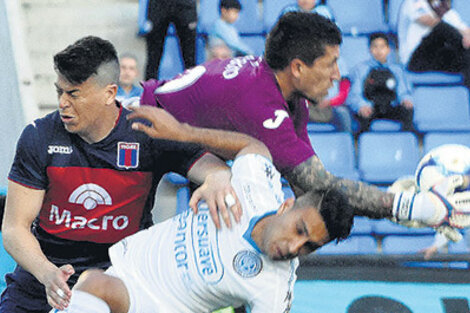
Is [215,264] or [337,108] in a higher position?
[215,264]

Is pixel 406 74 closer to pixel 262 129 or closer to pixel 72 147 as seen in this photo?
pixel 262 129

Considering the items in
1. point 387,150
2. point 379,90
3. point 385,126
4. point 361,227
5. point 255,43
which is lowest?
point 361,227

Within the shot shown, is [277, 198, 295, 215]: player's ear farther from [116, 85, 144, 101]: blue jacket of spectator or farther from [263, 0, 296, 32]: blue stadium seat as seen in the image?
[263, 0, 296, 32]: blue stadium seat

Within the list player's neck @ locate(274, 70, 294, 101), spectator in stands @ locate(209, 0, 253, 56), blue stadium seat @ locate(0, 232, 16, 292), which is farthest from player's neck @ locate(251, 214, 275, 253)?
spectator in stands @ locate(209, 0, 253, 56)

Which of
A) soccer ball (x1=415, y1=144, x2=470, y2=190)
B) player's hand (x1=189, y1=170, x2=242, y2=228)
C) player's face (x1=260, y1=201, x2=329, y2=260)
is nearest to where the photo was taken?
player's face (x1=260, y1=201, x2=329, y2=260)

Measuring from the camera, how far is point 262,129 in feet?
9.78

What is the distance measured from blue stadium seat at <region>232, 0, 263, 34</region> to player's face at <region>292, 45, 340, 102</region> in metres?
3.27

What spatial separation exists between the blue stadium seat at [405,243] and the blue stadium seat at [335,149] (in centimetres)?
57

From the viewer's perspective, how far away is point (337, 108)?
5.63 m

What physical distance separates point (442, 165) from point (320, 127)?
2.62 m

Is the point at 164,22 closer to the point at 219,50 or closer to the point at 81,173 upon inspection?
the point at 219,50

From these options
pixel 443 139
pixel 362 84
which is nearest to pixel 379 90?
pixel 362 84

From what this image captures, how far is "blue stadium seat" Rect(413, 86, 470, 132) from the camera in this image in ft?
20.1

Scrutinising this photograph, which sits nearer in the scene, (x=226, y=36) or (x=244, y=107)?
(x=244, y=107)
